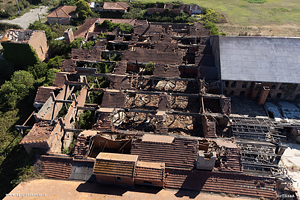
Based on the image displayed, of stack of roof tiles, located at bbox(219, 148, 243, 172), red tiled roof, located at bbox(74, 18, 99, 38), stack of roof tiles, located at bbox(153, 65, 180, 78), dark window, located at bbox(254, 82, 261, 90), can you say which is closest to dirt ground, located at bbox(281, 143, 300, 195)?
stack of roof tiles, located at bbox(219, 148, 243, 172)

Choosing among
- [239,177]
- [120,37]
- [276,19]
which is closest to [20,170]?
[239,177]

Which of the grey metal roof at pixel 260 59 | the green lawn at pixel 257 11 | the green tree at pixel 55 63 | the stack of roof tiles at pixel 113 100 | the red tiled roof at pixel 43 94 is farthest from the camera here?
the green lawn at pixel 257 11

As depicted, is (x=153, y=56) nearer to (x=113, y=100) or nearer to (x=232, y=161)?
(x=113, y=100)

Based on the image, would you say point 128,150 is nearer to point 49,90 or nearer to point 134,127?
point 134,127

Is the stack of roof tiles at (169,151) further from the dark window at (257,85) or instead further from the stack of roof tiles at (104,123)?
the dark window at (257,85)

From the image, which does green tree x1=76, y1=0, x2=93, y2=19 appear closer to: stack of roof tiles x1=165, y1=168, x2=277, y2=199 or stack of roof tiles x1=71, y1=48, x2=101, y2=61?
stack of roof tiles x1=71, y1=48, x2=101, y2=61

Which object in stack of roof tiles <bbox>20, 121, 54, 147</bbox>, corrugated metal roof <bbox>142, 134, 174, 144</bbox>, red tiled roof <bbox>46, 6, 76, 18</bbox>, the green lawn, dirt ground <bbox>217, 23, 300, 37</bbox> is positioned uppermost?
the green lawn

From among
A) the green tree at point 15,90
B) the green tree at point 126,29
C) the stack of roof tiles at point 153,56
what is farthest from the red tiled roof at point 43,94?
the green tree at point 126,29
